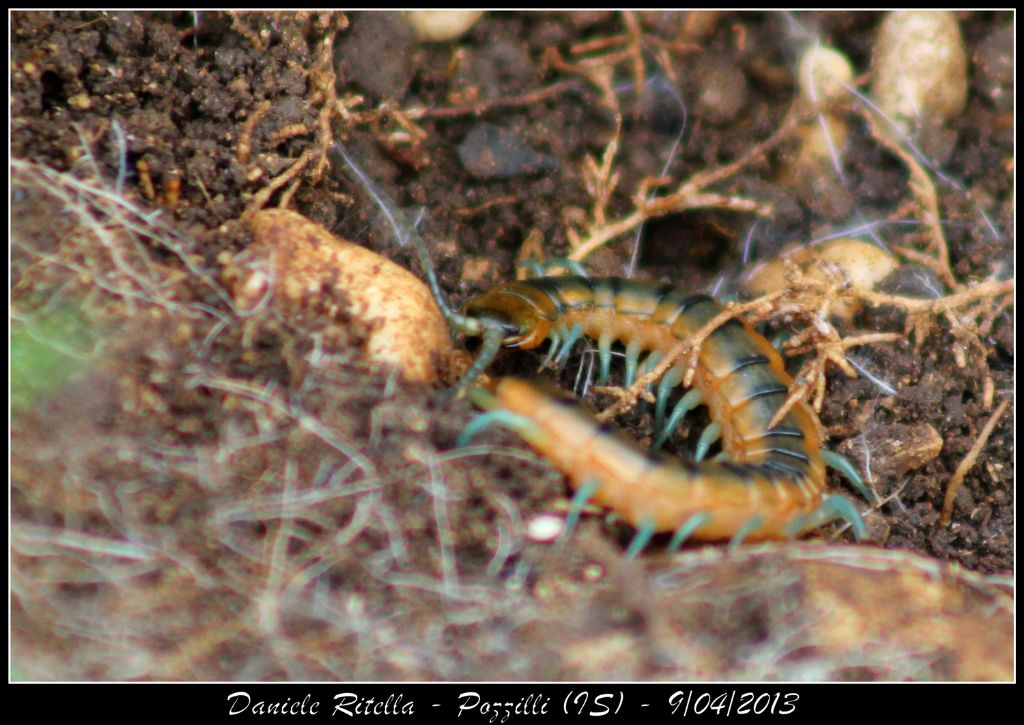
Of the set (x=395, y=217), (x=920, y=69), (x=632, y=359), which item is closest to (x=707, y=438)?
(x=632, y=359)

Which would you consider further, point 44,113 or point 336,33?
point 336,33

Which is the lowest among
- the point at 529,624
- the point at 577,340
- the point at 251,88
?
the point at 529,624

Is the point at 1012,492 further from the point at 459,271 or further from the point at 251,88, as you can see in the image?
the point at 251,88

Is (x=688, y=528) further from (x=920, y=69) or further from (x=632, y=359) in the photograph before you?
(x=920, y=69)

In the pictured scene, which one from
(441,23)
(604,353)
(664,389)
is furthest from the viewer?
(441,23)

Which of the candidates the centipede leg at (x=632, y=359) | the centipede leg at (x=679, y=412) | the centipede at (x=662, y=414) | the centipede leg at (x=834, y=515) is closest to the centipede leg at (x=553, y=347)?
the centipede at (x=662, y=414)

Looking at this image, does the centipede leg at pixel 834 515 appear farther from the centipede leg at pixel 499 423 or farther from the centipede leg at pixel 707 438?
the centipede leg at pixel 499 423

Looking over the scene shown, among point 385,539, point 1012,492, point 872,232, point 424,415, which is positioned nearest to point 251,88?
point 424,415
